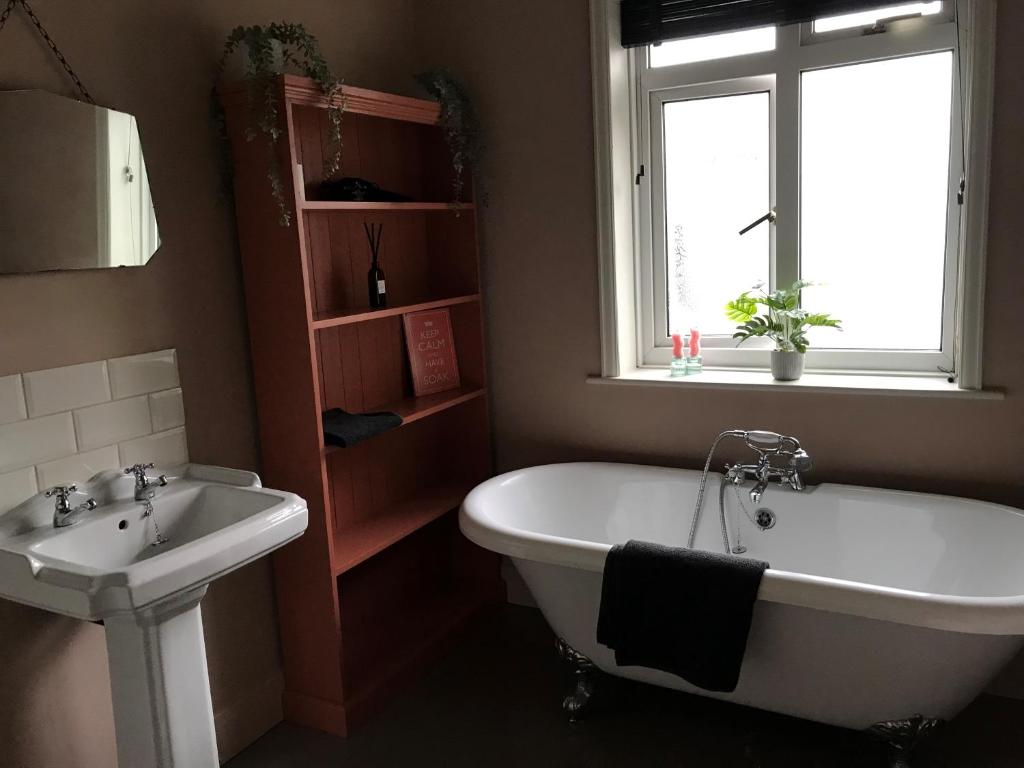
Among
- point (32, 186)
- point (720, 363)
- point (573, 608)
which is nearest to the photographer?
point (32, 186)

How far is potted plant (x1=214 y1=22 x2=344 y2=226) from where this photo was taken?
87.4 inches

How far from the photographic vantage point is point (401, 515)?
2939 mm

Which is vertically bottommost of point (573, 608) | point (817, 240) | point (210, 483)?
point (573, 608)

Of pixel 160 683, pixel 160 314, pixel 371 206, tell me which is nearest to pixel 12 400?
pixel 160 314

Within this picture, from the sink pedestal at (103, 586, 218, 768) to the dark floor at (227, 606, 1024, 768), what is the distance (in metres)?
0.60

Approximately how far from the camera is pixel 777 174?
9.32 ft

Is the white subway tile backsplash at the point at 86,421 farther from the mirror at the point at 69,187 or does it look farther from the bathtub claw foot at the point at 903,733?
the bathtub claw foot at the point at 903,733

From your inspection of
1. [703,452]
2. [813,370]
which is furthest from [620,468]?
[813,370]

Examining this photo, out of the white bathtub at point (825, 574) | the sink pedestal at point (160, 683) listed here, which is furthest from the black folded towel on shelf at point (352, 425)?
the sink pedestal at point (160, 683)

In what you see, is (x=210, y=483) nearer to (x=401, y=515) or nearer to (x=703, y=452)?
(x=401, y=515)

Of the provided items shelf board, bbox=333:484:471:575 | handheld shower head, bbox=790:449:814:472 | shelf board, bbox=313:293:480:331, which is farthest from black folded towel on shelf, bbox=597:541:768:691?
shelf board, bbox=313:293:480:331

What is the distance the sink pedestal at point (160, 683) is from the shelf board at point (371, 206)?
1.07 m

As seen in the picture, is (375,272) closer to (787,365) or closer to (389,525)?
(389,525)

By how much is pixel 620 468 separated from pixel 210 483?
51.4 inches
